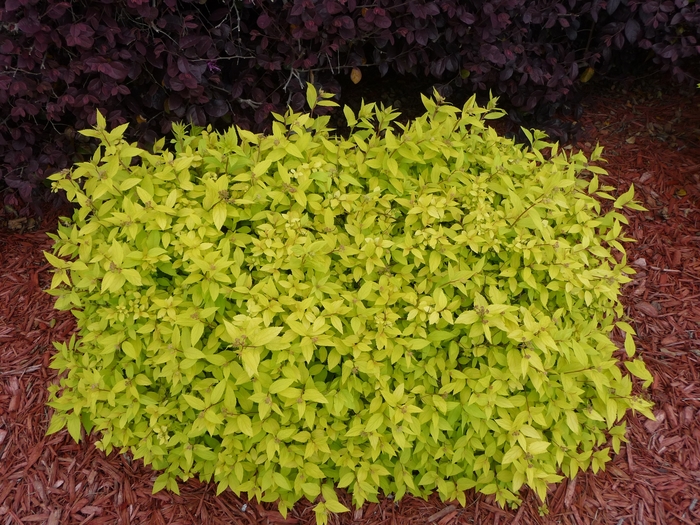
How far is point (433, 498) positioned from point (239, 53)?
290cm

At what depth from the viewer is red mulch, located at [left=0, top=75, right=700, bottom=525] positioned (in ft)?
9.08

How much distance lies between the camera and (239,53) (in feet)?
11.3

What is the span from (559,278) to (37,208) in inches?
131

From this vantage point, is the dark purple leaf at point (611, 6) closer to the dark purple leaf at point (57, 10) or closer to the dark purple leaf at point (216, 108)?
the dark purple leaf at point (216, 108)

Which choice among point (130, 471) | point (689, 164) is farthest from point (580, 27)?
point (130, 471)

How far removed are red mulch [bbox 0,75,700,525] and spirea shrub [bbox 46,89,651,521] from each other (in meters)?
0.30

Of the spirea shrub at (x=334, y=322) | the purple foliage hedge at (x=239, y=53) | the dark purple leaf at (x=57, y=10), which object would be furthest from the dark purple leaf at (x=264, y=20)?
the dark purple leaf at (x=57, y=10)

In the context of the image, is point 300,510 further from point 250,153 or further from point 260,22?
point 260,22

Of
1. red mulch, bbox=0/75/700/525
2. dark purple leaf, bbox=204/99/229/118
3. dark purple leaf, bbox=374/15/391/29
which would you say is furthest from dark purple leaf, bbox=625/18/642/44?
dark purple leaf, bbox=204/99/229/118

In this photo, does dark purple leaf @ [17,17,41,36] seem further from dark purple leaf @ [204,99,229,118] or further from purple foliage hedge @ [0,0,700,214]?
dark purple leaf @ [204,99,229,118]

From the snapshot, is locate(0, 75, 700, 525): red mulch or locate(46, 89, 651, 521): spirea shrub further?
locate(0, 75, 700, 525): red mulch

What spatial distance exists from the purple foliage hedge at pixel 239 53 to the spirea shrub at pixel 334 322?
2.78 feet

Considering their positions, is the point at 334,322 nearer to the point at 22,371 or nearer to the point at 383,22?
the point at 383,22

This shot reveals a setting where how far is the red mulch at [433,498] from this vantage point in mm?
2768
